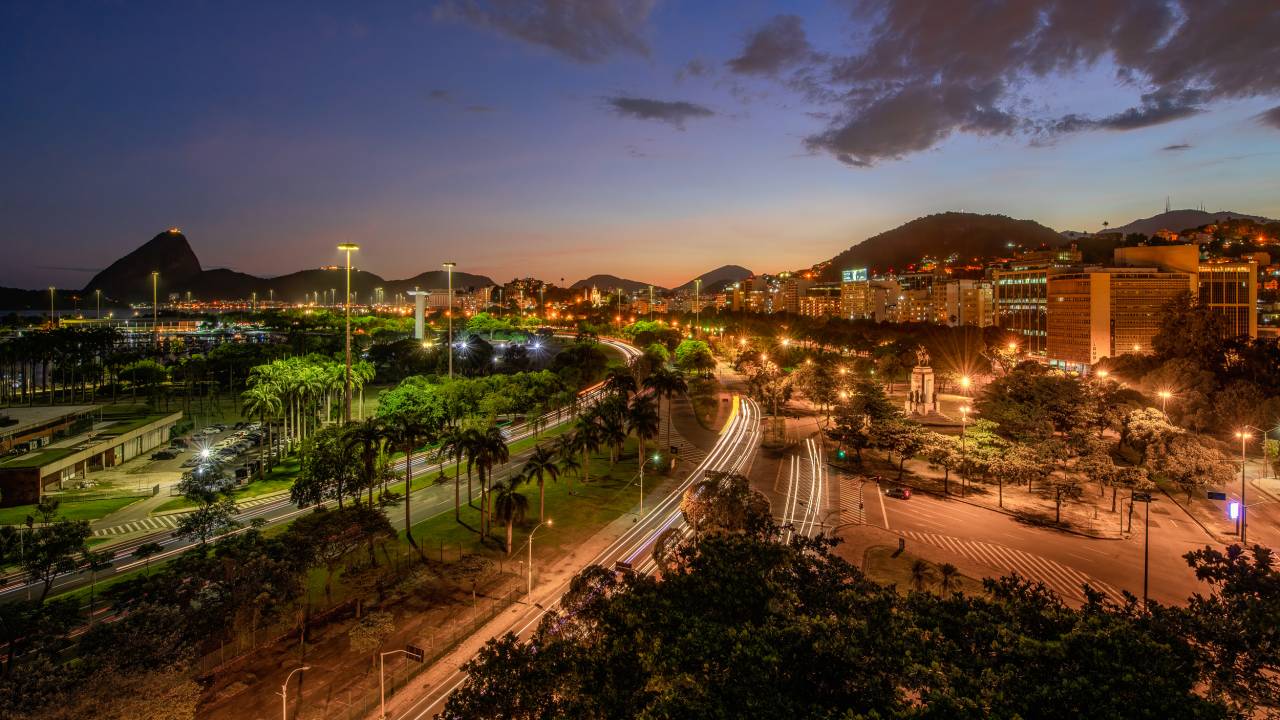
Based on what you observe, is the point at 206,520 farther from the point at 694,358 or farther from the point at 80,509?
the point at 694,358

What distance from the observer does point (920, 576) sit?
24203 millimetres

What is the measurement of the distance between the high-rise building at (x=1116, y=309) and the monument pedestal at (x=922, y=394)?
166 feet

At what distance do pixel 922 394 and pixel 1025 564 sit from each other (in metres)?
41.5

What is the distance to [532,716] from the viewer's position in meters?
13.3

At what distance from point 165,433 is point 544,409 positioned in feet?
118

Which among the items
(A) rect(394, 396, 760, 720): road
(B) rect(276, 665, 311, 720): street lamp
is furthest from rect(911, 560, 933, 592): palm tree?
(B) rect(276, 665, 311, 720): street lamp

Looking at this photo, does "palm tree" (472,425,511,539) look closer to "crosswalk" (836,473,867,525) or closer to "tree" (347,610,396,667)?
"tree" (347,610,396,667)

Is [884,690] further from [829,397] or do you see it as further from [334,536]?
[829,397]

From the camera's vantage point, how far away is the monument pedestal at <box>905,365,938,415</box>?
6812 centimetres

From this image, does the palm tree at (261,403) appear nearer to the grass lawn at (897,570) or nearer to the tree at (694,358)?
the grass lawn at (897,570)

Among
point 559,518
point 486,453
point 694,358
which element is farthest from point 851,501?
point 694,358

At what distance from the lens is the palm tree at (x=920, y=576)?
78.8 ft

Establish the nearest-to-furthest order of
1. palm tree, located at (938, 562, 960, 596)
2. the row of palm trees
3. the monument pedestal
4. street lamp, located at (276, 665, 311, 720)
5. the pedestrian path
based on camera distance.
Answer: street lamp, located at (276, 665, 311, 720) < palm tree, located at (938, 562, 960, 596) < the pedestrian path < the row of palm trees < the monument pedestal

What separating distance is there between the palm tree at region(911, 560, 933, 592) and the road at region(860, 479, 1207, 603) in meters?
6.70
